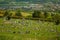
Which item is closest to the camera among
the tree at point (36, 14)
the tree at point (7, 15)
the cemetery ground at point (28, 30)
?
the cemetery ground at point (28, 30)

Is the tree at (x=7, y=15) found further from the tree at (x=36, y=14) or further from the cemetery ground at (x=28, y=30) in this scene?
the tree at (x=36, y=14)

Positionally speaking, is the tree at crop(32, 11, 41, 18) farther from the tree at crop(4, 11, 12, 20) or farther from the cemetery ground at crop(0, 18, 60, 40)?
the tree at crop(4, 11, 12, 20)

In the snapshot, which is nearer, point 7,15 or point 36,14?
point 36,14

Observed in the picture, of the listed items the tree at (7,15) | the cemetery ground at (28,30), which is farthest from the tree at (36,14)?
the tree at (7,15)

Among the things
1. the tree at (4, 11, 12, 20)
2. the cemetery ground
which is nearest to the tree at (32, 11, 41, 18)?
the cemetery ground

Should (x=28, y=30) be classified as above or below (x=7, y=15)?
below

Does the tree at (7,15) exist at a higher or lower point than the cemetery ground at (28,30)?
higher

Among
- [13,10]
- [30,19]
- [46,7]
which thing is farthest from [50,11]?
[13,10]

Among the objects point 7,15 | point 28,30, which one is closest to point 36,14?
point 28,30

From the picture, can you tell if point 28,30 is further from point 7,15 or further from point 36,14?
point 7,15
